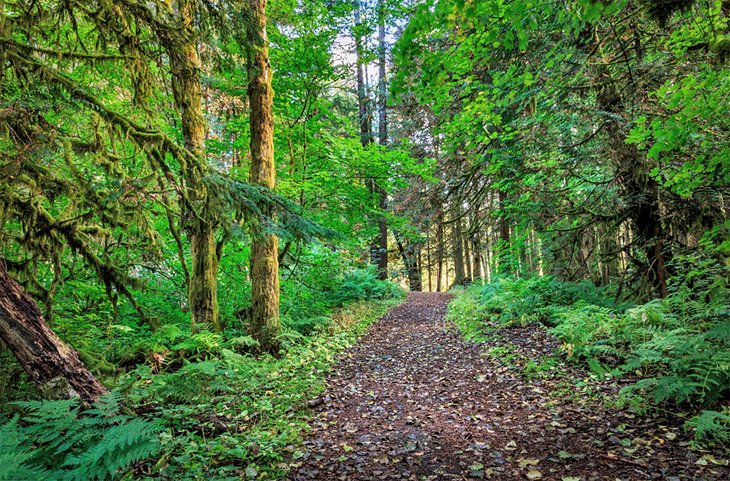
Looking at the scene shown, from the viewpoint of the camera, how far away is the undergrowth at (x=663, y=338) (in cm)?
387

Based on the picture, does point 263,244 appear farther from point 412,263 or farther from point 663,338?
point 412,263

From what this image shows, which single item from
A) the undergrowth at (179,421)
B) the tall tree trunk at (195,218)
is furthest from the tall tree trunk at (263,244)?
the tall tree trunk at (195,218)

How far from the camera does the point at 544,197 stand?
8.41 metres

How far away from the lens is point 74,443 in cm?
317

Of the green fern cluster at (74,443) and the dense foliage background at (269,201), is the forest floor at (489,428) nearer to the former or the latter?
the dense foliage background at (269,201)

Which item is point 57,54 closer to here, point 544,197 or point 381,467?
point 381,467

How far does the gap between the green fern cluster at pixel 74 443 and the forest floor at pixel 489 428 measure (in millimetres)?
1470

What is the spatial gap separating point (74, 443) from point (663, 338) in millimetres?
6613

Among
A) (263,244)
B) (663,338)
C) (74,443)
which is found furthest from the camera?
(263,244)

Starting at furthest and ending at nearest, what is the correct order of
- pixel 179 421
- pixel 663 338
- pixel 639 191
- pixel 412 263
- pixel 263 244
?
pixel 412 263
pixel 263 244
pixel 639 191
pixel 663 338
pixel 179 421

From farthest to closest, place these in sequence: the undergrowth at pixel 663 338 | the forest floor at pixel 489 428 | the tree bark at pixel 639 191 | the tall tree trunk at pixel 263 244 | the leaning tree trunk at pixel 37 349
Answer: the tall tree trunk at pixel 263 244 < the tree bark at pixel 639 191 < the undergrowth at pixel 663 338 < the forest floor at pixel 489 428 < the leaning tree trunk at pixel 37 349

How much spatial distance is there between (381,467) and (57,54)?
593cm

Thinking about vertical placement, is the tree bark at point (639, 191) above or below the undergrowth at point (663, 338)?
above

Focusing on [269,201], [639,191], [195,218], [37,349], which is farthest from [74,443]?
[639,191]
